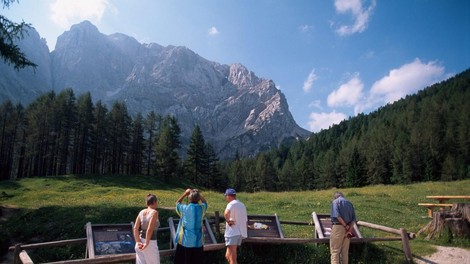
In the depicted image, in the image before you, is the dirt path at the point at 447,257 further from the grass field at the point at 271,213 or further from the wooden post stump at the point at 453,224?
the wooden post stump at the point at 453,224

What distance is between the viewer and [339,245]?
10.5m

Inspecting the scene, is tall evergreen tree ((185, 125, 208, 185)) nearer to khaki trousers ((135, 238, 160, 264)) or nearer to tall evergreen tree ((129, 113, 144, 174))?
tall evergreen tree ((129, 113, 144, 174))

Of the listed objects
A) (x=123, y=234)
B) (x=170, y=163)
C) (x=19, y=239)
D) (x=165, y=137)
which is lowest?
(x=19, y=239)

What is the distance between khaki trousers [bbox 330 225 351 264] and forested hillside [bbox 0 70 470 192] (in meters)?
60.8

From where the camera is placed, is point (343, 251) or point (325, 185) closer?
point (343, 251)

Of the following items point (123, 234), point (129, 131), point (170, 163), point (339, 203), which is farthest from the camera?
point (129, 131)

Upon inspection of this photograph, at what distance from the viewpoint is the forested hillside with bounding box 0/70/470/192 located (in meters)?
67.2

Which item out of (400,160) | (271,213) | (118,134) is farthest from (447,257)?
(400,160)

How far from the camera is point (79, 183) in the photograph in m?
52.0

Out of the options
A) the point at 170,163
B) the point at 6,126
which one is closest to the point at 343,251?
the point at 170,163

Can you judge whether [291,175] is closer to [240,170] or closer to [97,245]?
[240,170]

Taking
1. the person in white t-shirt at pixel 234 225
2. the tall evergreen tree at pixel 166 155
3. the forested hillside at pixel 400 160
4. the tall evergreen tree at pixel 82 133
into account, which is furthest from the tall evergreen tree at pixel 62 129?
the person in white t-shirt at pixel 234 225

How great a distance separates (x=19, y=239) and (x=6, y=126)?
210ft

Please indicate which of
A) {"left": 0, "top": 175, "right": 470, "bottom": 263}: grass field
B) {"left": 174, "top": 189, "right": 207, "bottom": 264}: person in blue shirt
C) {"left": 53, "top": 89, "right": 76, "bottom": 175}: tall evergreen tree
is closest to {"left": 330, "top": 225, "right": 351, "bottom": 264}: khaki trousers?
{"left": 0, "top": 175, "right": 470, "bottom": 263}: grass field
